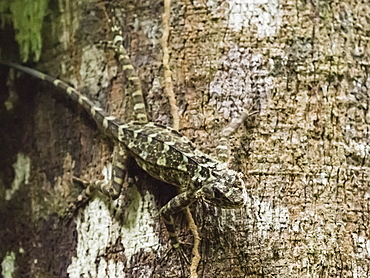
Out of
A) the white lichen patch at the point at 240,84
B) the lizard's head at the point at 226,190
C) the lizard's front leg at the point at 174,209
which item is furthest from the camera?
the white lichen patch at the point at 240,84

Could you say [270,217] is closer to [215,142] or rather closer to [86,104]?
[215,142]

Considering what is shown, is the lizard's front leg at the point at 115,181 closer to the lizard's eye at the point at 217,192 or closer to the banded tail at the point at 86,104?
the banded tail at the point at 86,104

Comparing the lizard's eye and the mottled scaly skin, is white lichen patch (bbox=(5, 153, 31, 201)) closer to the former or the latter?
the mottled scaly skin

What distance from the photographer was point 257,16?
4004 millimetres

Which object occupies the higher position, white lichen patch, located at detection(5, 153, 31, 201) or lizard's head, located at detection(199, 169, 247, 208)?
white lichen patch, located at detection(5, 153, 31, 201)

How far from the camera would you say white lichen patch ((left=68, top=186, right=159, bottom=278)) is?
12.4ft

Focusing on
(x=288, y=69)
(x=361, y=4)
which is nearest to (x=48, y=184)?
(x=288, y=69)

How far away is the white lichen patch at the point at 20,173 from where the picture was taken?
4617mm

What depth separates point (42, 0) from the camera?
485 centimetres

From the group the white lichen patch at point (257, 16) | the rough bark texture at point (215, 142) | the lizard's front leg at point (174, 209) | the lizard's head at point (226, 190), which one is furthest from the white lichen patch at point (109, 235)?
the white lichen patch at point (257, 16)

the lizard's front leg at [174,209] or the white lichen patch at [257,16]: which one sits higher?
the white lichen patch at [257,16]

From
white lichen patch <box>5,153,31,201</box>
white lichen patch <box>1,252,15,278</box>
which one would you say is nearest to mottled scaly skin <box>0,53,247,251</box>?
white lichen patch <box>5,153,31,201</box>

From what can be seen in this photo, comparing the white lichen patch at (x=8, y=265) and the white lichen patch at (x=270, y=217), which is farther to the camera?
the white lichen patch at (x=8, y=265)

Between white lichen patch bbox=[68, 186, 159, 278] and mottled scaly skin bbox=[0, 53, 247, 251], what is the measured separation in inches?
6.7
